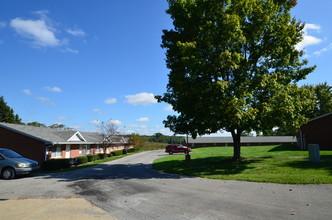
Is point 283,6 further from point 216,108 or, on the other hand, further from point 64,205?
point 64,205

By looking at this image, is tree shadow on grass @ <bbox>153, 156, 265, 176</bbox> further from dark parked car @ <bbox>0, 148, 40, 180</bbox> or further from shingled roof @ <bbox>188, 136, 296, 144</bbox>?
shingled roof @ <bbox>188, 136, 296, 144</bbox>

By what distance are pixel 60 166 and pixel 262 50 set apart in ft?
70.4

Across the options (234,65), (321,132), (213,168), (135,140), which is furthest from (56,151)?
(321,132)

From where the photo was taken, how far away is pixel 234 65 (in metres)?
13.4

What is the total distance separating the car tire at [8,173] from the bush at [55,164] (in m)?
7.33

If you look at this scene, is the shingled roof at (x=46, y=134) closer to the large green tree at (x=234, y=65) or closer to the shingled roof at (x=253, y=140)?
the large green tree at (x=234, y=65)

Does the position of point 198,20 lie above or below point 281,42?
above

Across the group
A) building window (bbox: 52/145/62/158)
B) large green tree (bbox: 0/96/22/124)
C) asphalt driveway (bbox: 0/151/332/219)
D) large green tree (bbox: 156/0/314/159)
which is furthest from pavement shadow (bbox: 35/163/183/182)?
large green tree (bbox: 0/96/22/124)

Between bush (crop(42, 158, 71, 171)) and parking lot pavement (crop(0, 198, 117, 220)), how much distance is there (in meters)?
13.7

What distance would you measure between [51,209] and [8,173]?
9235 millimetres

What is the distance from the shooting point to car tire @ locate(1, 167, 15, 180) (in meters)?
13.2

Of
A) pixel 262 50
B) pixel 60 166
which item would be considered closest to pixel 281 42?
pixel 262 50

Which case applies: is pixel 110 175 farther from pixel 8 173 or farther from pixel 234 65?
pixel 234 65

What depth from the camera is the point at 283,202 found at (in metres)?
6.98
